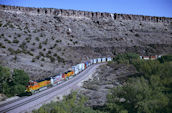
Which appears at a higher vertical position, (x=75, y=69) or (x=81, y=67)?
(x=81, y=67)

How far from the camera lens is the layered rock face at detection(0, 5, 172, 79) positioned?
43031mm

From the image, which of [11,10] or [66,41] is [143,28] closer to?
[66,41]

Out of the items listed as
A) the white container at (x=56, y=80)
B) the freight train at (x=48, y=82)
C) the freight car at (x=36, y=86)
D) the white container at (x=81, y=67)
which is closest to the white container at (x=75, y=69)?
the freight train at (x=48, y=82)

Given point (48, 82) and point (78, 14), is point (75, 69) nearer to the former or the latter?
point (48, 82)

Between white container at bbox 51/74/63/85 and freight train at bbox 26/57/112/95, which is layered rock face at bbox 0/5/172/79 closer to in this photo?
freight train at bbox 26/57/112/95

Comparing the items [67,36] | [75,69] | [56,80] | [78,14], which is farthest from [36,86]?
[78,14]

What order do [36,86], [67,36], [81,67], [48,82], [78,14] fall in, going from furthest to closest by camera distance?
[78,14] < [67,36] < [81,67] < [48,82] < [36,86]

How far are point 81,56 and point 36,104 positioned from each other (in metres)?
38.5

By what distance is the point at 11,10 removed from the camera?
6662 centimetres

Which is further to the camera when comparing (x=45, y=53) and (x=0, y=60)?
(x=45, y=53)

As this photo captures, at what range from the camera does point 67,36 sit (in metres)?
66.1

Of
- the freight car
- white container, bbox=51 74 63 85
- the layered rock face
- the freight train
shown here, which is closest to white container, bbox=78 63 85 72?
the freight train

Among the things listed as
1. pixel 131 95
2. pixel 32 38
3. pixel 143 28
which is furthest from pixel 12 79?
pixel 143 28

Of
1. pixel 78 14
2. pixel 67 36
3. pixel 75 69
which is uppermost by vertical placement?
pixel 78 14
